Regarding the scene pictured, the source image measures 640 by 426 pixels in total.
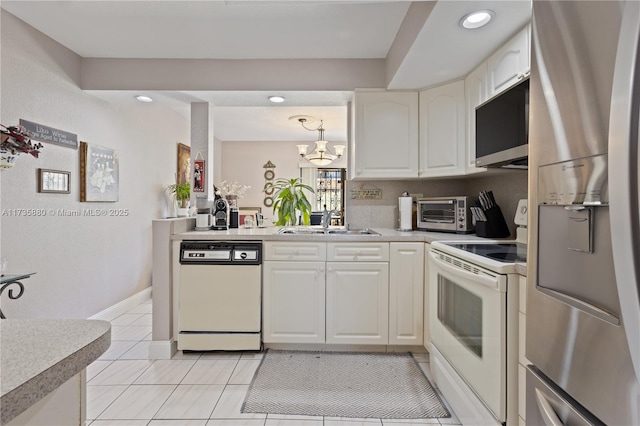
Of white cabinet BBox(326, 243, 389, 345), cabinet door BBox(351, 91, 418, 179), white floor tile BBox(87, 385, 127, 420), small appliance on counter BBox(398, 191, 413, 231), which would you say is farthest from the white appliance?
white floor tile BBox(87, 385, 127, 420)

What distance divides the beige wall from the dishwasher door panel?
106cm

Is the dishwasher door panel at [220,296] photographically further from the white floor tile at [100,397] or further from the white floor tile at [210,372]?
the white floor tile at [100,397]

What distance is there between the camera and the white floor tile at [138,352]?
2.44 metres

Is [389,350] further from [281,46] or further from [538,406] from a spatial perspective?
[281,46]

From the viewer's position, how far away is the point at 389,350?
2484mm

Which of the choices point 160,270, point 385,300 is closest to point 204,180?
point 160,270

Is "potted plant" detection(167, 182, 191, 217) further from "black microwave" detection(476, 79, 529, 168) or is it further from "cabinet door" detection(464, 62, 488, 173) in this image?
"black microwave" detection(476, 79, 529, 168)

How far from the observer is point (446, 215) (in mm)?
2611

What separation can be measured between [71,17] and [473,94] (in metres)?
2.85

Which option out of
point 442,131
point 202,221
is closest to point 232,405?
point 202,221

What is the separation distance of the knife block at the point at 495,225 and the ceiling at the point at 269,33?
1031mm

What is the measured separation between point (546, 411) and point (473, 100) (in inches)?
78.4

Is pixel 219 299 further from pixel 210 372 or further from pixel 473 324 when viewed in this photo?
pixel 473 324

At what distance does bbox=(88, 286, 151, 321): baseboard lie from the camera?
3.08 metres
